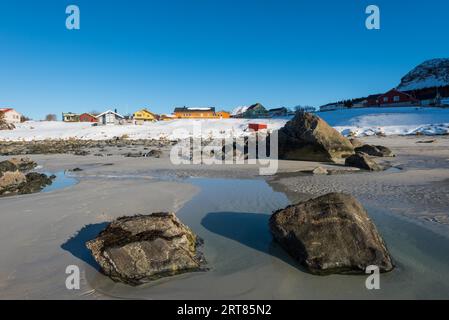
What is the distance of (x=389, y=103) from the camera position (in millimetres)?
74750

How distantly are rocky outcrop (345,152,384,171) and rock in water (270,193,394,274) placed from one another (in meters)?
9.38

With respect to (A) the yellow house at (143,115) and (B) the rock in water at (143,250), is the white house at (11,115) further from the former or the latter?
(B) the rock in water at (143,250)

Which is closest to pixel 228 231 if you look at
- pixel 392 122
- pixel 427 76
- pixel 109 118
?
pixel 392 122

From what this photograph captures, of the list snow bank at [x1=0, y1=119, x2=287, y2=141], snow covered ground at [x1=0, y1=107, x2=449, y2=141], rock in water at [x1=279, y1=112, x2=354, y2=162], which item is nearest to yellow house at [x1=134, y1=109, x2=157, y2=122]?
snow covered ground at [x1=0, y1=107, x2=449, y2=141]

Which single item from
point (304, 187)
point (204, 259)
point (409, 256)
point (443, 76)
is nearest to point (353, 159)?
point (304, 187)

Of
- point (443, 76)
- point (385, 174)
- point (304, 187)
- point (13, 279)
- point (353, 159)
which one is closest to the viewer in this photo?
point (13, 279)

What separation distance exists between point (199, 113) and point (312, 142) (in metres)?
84.1

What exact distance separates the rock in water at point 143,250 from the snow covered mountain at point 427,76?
96.3 m

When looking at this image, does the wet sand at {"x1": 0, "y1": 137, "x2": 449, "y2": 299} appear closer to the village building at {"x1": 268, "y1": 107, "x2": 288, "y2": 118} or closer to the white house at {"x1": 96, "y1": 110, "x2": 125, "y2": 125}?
Result: the village building at {"x1": 268, "y1": 107, "x2": 288, "y2": 118}

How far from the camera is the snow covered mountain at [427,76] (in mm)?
92637

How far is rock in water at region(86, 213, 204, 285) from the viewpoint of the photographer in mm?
4609

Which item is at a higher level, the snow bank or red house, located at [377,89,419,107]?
red house, located at [377,89,419,107]
